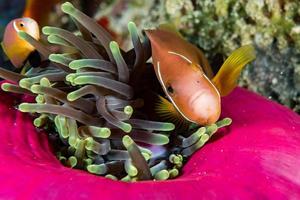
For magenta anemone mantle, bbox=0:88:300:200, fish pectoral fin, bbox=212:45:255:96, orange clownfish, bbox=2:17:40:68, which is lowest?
magenta anemone mantle, bbox=0:88:300:200

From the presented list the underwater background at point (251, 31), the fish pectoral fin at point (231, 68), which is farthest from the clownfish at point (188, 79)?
the underwater background at point (251, 31)

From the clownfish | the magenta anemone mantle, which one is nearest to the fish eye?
the clownfish

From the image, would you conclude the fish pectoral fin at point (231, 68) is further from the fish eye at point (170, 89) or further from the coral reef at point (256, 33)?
the coral reef at point (256, 33)

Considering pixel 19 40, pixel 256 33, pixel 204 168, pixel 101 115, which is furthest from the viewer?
pixel 256 33

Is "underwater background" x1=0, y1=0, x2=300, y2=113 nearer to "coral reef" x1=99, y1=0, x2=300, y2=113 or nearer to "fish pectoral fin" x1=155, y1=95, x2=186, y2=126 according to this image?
"coral reef" x1=99, y1=0, x2=300, y2=113

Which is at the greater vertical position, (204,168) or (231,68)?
(231,68)

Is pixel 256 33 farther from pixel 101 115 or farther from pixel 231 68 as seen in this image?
pixel 101 115

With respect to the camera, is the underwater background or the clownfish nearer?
the clownfish

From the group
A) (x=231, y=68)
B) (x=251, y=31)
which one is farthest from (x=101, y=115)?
(x=251, y=31)
